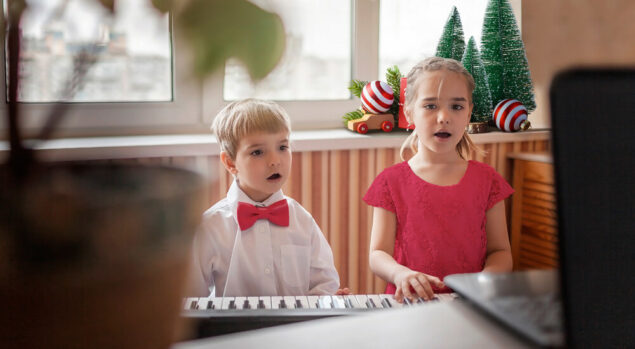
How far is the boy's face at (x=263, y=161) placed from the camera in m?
1.52

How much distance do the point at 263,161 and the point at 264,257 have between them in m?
0.25

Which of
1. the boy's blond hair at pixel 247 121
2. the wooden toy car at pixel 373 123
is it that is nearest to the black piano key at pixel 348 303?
the boy's blond hair at pixel 247 121

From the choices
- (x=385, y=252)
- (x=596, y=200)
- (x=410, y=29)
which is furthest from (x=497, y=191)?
(x=596, y=200)

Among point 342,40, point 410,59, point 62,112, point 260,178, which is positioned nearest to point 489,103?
point 410,59

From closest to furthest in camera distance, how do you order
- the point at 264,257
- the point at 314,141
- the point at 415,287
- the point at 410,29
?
the point at 415,287, the point at 264,257, the point at 314,141, the point at 410,29

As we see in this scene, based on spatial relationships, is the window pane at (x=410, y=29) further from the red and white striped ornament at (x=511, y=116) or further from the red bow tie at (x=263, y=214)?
the red bow tie at (x=263, y=214)

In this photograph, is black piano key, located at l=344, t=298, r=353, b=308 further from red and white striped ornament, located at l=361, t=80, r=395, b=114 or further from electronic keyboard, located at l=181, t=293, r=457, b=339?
red and white striped ornament, located at l=361, t=80, r=395, b=114

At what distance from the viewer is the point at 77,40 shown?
0.21 m

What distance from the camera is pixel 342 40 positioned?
8.48 ft

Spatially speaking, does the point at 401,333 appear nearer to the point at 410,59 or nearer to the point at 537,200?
the point at 537,200

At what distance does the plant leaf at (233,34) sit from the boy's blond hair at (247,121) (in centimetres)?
134

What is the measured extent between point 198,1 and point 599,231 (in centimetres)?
23

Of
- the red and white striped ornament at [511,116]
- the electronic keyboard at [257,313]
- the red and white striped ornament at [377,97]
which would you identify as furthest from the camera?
the red and white striped ornament at [511,116]

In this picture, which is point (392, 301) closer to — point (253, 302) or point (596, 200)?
point (253, 302)
